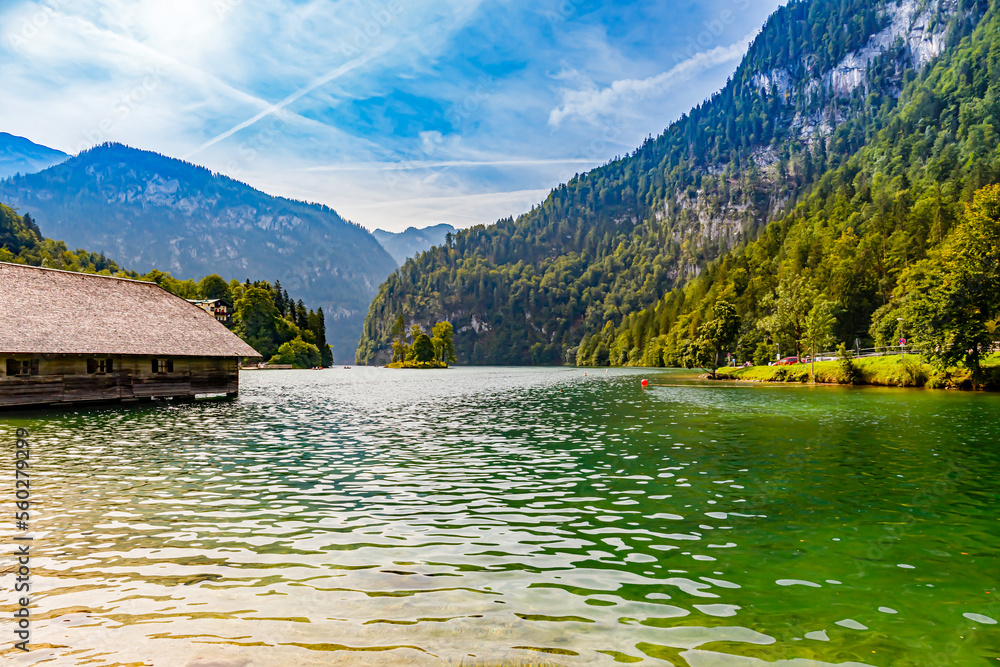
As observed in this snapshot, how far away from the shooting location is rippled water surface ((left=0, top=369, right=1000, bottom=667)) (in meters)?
7.33

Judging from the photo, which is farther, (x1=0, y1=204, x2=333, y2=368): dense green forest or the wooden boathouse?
(x1=0, y1=204, x2=333, y2=368): dense green forest

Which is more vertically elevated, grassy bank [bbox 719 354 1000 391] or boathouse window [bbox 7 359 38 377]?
boathouse window [bbox 7 359 38 377]

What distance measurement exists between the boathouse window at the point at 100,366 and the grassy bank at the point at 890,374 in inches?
3184

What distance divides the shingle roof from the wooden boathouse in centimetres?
7

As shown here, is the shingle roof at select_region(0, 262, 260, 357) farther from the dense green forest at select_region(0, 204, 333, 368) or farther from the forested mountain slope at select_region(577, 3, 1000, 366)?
the dense green forest at select_region(0, 204, 333, 368)

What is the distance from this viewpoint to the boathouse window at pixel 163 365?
49469 millimetres

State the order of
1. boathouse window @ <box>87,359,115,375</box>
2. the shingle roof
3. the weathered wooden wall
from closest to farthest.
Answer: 1. the weathered wooden wall
2. the shingle roof
3. boathouse window @ <box>87,359,115,375</box>

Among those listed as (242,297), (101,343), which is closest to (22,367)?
(101,343)

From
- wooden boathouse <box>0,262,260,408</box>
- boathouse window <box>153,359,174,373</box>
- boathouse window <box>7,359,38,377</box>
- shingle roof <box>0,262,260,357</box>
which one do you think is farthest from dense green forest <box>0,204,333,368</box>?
boathouse window <box>7,359,38,377</box>

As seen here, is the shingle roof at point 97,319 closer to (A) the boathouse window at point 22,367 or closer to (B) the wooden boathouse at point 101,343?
(B) the wooden boathouse at point 101,343

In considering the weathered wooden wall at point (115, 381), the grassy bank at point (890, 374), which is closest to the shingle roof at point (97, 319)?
the weathered wooden wall at point (115, 381)

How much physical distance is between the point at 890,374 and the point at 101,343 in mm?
84003

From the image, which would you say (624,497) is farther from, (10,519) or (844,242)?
(844,242)

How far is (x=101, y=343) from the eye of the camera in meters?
44.2
